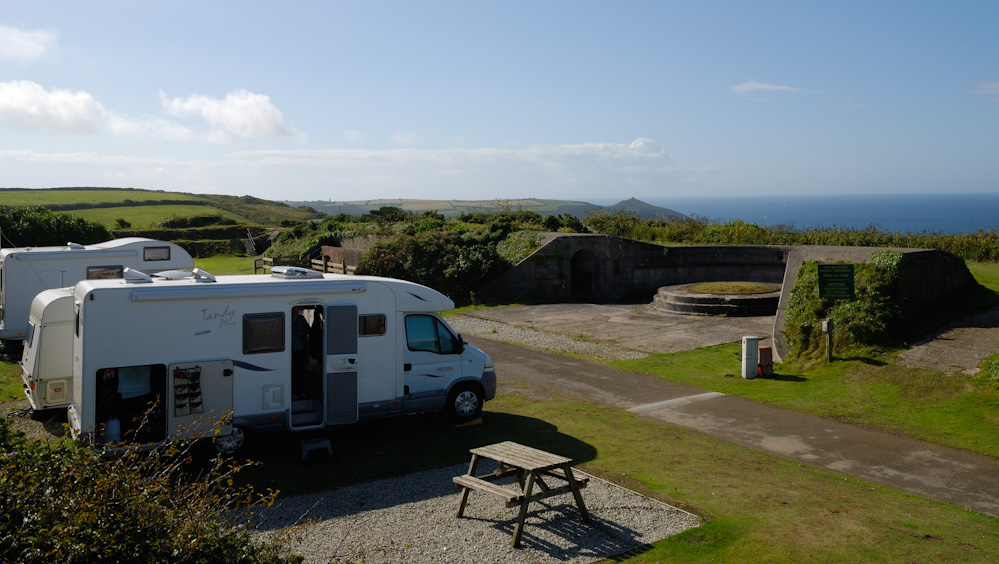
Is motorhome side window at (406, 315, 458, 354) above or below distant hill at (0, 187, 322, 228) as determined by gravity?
below

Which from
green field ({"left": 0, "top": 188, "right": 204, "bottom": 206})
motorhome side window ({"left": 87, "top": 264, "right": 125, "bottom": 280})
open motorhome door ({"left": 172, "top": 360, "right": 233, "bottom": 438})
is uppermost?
green field ({"left": 0, "top": 188, "right": 204, "bottom": 206})

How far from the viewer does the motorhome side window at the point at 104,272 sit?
1908cm

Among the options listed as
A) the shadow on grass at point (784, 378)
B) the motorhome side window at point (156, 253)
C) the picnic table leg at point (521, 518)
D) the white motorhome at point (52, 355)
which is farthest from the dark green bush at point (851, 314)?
the motorhome side window at point (156, 253)

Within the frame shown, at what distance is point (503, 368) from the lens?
1725cm

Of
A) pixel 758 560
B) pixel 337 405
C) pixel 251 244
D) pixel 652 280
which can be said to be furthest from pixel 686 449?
pixel 251 244

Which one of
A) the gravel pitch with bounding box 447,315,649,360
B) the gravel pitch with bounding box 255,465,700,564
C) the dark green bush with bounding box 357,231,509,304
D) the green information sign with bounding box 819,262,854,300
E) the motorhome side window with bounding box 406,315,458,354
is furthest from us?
the dark green bush with bounding box 357,231,509,304

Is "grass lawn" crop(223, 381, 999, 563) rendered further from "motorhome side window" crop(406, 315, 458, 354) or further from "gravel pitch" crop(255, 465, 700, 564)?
"motorhome side window" crop(406, 315, 458, 354)

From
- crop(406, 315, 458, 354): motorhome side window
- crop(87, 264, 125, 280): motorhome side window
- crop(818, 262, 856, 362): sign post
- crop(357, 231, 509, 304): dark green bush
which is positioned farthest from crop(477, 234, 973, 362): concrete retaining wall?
crop(406, 315, 458, 354): motorhome side window

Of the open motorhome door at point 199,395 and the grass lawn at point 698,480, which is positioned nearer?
the grass lawn at point 698,480

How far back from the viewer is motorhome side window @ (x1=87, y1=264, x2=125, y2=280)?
19.1 metres

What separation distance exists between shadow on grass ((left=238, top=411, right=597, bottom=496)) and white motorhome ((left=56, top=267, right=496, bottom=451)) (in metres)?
0.44

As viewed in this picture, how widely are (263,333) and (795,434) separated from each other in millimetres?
8222

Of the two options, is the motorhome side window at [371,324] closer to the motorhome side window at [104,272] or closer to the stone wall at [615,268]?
the motorhome side window at [104,272]

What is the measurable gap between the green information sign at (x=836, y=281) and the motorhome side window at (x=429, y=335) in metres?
8.87
